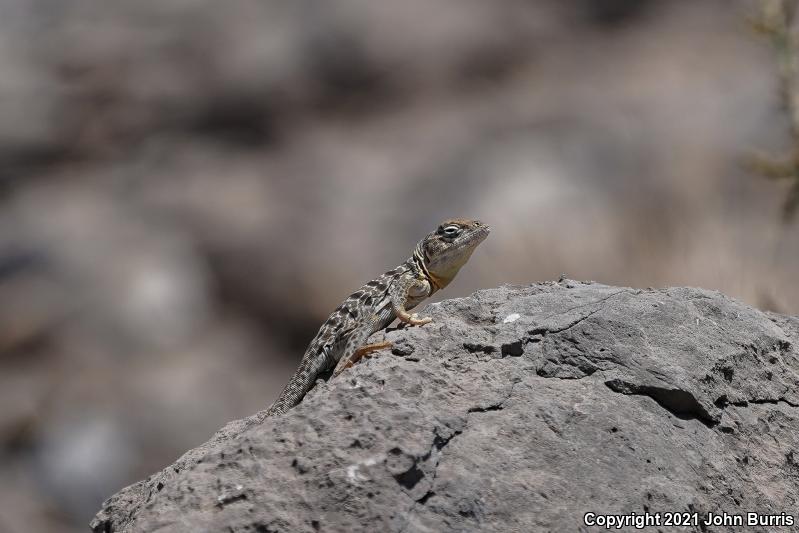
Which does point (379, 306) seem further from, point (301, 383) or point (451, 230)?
point (451, 230)

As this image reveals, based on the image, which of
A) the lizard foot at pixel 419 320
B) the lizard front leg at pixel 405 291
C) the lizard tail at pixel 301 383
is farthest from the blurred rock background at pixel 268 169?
the lizard foot at pixel 419 320

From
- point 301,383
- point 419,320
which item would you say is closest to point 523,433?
point 419,320

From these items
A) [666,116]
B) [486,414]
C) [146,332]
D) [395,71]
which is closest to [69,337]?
[146,332]

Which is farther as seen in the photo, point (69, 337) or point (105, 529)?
point (69, 337)

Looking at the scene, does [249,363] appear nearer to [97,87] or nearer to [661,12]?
[97,87]

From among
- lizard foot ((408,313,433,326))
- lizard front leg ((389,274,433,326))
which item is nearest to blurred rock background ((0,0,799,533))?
lizard front leg ((389,274,433,326))

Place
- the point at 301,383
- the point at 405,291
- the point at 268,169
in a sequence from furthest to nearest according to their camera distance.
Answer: the point at 268,169, the point at 405,291, the point at 301,383

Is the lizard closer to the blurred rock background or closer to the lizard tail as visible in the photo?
the lizard tail

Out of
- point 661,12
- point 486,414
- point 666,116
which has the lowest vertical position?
point 486,414
